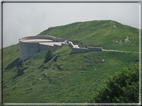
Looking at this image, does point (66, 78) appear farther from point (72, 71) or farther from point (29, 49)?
point (29, 49)

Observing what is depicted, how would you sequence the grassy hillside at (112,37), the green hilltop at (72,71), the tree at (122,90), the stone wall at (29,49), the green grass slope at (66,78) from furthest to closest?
the stone wall at (29,49) → the grassy hillside at (112,37) → the green hilltop at (72,71) → the green grass slope at (66,78) → the tree at (122,90)

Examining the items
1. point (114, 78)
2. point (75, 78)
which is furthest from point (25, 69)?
point (114, 78)

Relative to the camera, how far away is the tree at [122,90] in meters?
17.8

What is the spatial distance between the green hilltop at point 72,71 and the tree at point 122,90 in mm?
17537

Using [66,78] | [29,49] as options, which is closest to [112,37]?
[66,78]

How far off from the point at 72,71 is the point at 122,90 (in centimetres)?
3016

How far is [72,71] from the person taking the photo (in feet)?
158

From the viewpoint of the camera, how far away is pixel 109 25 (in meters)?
65.7

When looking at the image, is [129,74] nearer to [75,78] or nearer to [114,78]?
[114,78]

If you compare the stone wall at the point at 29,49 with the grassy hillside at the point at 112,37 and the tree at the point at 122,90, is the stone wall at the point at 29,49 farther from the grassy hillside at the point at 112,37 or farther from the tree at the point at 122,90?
the tree at the point at 122,90

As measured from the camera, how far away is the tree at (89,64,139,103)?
1778 centimetres

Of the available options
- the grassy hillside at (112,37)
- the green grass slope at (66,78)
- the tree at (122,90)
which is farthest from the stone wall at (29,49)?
the tree at (122,90)

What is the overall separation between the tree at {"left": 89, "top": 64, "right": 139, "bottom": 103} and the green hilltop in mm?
17537

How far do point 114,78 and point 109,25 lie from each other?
4695 centimetres
